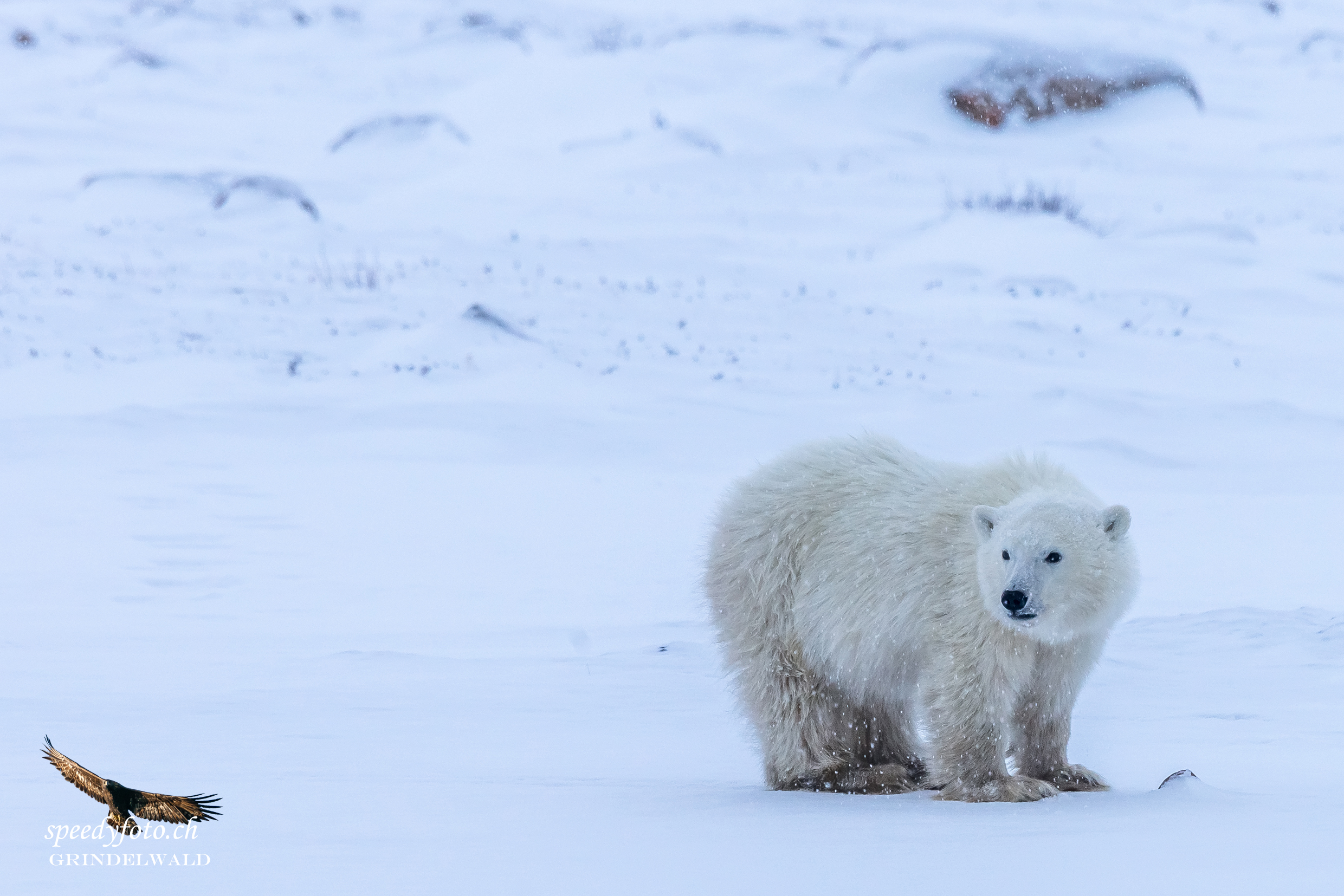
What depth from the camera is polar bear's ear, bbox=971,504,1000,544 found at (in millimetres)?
3793

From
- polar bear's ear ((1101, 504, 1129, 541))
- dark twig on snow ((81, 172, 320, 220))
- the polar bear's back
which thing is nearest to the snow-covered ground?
dark twig on snow ((81, 172, 320, 220))

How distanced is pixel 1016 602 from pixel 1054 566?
177mm

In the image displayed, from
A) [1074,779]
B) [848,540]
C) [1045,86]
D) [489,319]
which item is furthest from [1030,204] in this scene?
[1074,779]

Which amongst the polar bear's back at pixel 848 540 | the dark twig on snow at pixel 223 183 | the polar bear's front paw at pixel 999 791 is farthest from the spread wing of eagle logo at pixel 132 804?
the dark twig on snow at pixel 223 183

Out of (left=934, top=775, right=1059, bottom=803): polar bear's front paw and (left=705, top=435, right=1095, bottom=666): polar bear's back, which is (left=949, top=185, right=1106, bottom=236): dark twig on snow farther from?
(left=934, top=775, right=1059, bottom=803): polar bear's front paw

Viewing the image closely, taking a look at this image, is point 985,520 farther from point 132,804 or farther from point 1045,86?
point 1045,86

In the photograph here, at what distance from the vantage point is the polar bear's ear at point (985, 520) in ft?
12.4

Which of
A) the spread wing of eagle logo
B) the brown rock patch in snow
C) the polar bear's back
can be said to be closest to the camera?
the spread wing of eagle logo

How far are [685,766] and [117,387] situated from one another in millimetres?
6048

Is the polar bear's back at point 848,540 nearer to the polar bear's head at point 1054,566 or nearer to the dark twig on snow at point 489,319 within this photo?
the polar bear's head at point 1054,566

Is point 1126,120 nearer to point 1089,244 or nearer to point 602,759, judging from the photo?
point 1089,244

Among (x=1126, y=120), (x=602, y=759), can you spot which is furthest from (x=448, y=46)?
(x=602, y=759)

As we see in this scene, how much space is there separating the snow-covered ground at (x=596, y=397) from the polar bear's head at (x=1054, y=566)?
47 centimetres

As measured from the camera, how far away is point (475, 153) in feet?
48.8
